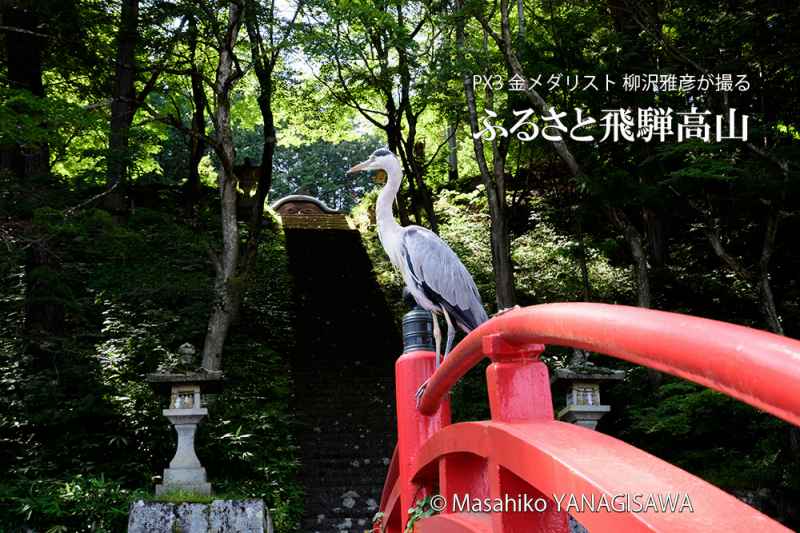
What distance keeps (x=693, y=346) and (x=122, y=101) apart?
9.59 metres

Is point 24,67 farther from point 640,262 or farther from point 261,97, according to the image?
point 640,262

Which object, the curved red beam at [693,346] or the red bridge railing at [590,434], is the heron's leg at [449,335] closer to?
the red bridge railing at [590,434]

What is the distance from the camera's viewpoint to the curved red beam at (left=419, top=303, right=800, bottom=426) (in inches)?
31.9

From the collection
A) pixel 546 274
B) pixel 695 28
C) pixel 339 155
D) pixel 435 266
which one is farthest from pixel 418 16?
pixel 339 155

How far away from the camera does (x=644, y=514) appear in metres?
1.05

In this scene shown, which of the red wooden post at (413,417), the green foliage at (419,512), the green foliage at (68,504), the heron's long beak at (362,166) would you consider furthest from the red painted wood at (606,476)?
the green foliage at (68,504)

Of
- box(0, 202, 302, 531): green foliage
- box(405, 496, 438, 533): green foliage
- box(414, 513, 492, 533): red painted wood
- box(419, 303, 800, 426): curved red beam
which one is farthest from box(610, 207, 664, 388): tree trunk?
box(419, 303, 800, 426): curved red beam

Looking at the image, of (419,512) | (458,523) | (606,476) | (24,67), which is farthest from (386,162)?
(24,67)

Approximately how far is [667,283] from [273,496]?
6.86 m

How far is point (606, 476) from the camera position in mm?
1184

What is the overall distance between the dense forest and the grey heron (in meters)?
4.33

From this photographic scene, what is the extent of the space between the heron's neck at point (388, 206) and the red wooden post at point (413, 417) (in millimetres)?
808

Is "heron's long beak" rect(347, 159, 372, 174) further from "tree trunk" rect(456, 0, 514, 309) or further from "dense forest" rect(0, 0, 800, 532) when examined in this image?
"tree trunk" rect(456, 0, 514, 309)

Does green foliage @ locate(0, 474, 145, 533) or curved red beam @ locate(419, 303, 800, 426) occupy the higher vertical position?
curved red beam @ locate(419, 303, 800, 426)
